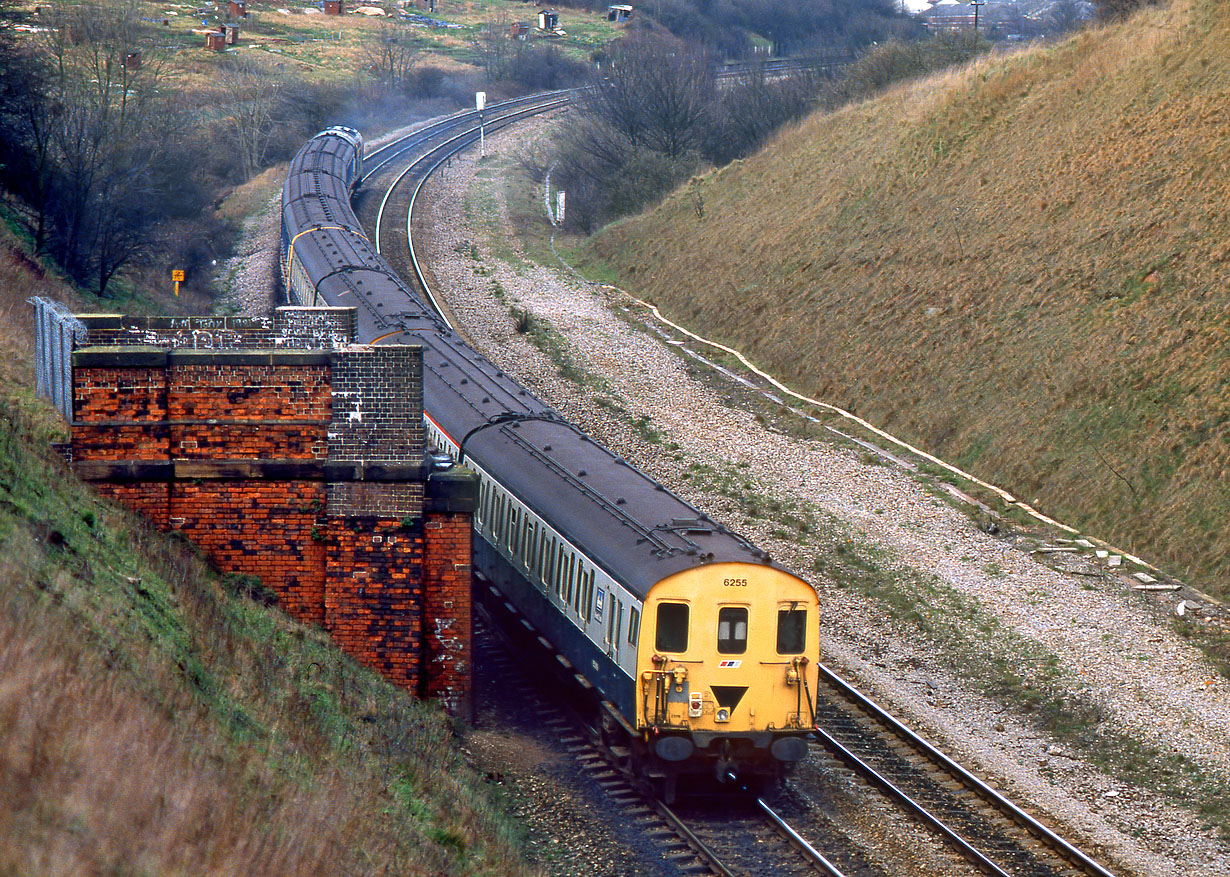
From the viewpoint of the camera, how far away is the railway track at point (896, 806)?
39.6 feet

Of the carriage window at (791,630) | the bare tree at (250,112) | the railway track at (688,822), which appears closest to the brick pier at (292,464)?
the railway track at (688,822)

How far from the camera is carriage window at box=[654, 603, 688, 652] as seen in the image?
12.6m

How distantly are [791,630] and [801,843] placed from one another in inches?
81.9

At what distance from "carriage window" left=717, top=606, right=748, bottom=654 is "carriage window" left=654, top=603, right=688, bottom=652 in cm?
36

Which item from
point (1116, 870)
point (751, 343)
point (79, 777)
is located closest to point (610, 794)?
point (1116, 870)

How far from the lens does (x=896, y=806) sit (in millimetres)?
13305

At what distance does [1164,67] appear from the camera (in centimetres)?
3172

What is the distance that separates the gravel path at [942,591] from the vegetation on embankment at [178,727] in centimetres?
634

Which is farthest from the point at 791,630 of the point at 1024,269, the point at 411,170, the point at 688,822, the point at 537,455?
the point at 411,170

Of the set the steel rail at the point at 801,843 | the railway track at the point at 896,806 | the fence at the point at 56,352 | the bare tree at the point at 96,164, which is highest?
the bare tree at the point at 96,164

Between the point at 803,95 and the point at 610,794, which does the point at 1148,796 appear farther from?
the point at 803,95

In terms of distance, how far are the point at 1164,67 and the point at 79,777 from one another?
1256 inches

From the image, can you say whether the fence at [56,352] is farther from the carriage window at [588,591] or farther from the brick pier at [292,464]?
the carriage window at [588,591]

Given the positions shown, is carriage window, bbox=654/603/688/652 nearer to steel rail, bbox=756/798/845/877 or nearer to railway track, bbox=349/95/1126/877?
railway track, bbox=349/95/1126/877
